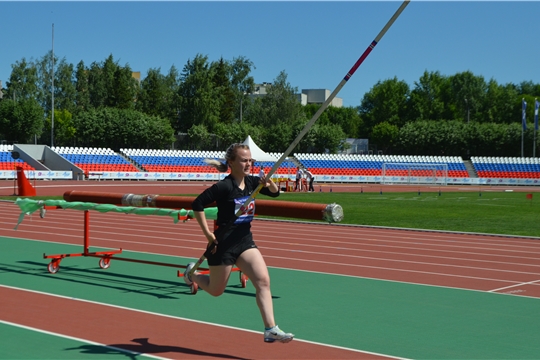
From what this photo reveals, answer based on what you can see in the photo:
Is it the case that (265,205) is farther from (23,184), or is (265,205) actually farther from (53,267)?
(23,184)

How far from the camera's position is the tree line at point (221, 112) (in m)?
67.4

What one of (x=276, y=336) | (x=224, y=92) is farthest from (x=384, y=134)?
(x=276, y=336)

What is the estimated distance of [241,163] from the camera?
6.21m

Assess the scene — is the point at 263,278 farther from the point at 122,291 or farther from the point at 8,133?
the point at 8,133

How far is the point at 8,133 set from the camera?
66.7 meters

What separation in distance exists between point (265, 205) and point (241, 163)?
293 centimetres

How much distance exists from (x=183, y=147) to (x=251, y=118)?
65.2 feet

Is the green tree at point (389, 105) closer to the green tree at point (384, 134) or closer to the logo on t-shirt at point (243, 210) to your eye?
the green tree at point (384, 134)

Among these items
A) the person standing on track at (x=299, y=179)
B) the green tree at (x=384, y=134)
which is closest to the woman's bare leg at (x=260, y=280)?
the person standing on track at (x=299, y=179)

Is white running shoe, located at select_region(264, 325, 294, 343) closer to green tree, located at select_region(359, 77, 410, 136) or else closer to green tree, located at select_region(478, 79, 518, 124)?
green tree, located at select_region(359, 77, 410, 136)

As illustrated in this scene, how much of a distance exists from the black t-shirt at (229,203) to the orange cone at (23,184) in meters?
25.0

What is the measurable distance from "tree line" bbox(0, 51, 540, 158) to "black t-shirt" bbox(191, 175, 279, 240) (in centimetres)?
6056

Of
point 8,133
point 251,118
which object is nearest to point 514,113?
point 251,118

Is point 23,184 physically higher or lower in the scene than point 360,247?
higher
